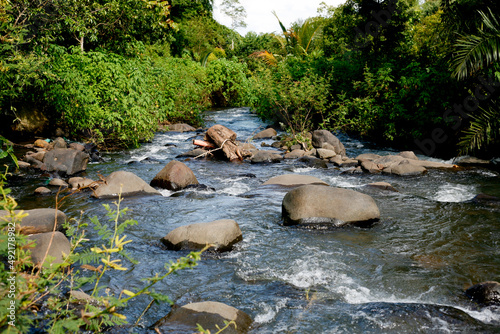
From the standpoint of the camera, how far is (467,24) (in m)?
11.7

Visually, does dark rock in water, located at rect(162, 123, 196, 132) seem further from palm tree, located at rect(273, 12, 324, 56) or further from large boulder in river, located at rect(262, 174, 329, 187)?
palm tree, located at rect(273, 12, 324, 56)

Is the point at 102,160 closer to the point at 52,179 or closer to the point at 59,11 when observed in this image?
the point at 52,179

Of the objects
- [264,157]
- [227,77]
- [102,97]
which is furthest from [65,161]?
[227,77]

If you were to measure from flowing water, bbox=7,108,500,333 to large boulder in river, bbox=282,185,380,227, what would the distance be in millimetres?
199

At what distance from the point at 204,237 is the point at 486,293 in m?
3.41

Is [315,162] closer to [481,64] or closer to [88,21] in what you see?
[481,64]

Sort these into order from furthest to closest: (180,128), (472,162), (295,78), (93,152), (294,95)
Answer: (180,128) < (295,78) < (294,95) < (93,152) < (472,162)

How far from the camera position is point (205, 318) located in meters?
3.64

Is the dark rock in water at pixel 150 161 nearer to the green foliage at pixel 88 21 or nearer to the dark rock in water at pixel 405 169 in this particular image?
the green foliage at pixel 88 21

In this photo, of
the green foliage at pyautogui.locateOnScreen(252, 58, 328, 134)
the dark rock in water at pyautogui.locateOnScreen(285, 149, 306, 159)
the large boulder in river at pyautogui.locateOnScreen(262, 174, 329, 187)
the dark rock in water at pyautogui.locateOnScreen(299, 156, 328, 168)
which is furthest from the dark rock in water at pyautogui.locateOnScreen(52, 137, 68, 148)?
the green foliage at pyautogui.locateOnScreen(252, 58, 328, 134)

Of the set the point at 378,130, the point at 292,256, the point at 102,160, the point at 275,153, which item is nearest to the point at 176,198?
the point at 292,256

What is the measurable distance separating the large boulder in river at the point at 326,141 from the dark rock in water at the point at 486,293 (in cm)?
882

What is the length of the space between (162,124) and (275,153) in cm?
721

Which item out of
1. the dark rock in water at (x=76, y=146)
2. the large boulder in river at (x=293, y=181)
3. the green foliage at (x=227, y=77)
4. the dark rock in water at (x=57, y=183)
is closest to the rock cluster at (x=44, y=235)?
the dark rock in water at (x=57, y=183)
